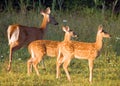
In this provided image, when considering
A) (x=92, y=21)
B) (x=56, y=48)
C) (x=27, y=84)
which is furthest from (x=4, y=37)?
(x=27, y=84)

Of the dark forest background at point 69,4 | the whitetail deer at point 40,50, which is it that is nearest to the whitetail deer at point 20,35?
the whitetail deer at point 40,50

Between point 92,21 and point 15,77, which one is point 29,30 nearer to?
point 15,77

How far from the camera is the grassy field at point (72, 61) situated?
10118mm

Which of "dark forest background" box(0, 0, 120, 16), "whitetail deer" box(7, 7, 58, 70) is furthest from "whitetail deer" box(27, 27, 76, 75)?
"dark forest background" box(0, 0, 120, 16)

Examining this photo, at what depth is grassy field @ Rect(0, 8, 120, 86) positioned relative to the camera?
10118 millimetres

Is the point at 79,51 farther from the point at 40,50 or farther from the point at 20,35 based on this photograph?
the point at 20,35

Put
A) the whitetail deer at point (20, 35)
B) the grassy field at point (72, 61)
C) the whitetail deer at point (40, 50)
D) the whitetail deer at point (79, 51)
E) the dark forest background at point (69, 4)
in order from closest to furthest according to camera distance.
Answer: the grassy field at point (72, 61) < the whitetail deer at point (79, 51) < the whitetail deer at point (40, 50) < the whitetail deer at point (20, 35) < the dark forest background at point (69, 4)

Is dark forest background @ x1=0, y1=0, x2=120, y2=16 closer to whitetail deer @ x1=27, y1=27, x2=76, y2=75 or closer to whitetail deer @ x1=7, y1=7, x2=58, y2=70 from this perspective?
whitetail deer @ x1=7, y1=7, x2=58, y2=70

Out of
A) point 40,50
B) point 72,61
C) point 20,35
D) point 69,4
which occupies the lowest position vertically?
point 72,61

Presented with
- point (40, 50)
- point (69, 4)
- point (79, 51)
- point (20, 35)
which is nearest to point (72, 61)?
point (20, 35)

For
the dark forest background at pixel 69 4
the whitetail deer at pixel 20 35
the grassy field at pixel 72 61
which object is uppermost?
the dark forest background at pixel 69 4

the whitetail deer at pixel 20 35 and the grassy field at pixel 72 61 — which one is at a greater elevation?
the whitetail deer at pixel 20 35

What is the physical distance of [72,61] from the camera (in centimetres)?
1231

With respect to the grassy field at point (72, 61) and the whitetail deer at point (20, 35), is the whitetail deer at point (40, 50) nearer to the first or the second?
the grassy field at point (72, 61)
